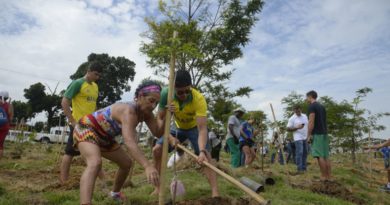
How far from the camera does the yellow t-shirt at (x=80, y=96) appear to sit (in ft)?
14.6

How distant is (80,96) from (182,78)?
6.32ft

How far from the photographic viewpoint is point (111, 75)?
Result: 30.1 metres

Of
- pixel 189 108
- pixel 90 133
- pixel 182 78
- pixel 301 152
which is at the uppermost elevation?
pixel 182 78

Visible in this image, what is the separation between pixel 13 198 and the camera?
354cm

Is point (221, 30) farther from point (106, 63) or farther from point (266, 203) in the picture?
point (106, 63)

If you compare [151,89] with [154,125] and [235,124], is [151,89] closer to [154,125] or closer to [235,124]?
[154,125]

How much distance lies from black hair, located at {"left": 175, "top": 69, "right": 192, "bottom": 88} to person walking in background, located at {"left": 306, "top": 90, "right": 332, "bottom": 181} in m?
3.57

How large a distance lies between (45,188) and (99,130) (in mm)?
1797

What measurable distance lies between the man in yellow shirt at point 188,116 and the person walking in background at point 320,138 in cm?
287

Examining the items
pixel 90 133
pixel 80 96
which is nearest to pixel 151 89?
pixel 90 133

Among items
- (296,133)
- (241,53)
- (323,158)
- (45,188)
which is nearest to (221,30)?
(241,53)

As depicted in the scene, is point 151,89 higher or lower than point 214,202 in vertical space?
higher

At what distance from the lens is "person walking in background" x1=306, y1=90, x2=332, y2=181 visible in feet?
19.3

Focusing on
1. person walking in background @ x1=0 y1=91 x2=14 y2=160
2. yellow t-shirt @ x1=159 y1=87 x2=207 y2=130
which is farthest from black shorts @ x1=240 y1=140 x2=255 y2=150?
person walking in background @ x1=0 y1=91 x2=14 y2=160
